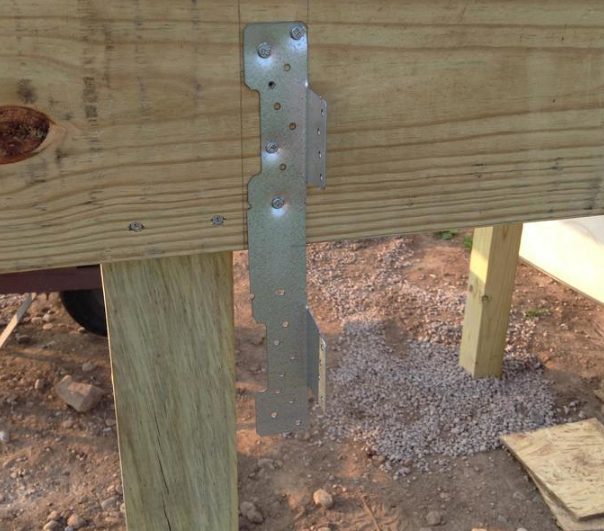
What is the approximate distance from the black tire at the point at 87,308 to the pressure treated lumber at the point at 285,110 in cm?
295

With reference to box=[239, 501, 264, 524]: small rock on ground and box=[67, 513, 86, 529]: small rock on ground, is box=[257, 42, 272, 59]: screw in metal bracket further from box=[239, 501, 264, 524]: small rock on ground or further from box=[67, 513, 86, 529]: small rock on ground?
box=[67, 513, 86, 529]: small rock on ground

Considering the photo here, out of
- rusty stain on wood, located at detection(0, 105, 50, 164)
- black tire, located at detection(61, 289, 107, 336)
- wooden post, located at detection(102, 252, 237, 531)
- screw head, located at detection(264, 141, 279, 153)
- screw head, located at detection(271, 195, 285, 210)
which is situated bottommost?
black tire, located at detection(61, 289, 107, 336)

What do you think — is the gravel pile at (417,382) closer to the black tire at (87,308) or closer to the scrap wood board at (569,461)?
the scrap wood board at (569,461)

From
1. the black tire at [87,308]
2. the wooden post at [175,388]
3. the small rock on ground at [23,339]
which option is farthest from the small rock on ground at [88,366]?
the wooden post at [175,388]

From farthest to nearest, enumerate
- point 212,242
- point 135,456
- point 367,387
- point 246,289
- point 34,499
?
point 246,289
point 367,387
point 34,499
point 135,456
point 212,242

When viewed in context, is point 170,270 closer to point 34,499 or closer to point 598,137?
point 598,137

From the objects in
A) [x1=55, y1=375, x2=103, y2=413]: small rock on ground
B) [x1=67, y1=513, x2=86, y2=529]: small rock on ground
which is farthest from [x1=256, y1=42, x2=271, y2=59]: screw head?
[x1=55, y1=375, x2=103, y2=413]: small rock on ground

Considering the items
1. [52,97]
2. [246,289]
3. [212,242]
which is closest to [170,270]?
[212,242]

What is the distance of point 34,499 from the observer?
9.11 ft

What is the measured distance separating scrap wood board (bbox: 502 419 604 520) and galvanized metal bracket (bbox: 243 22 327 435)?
2.25 metres

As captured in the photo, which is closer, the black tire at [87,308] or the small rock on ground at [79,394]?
the small rock on ground at [79,394]

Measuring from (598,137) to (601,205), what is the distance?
0.10 metres

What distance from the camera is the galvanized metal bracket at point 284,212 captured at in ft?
2.19

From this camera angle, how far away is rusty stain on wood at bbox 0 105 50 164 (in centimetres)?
63
